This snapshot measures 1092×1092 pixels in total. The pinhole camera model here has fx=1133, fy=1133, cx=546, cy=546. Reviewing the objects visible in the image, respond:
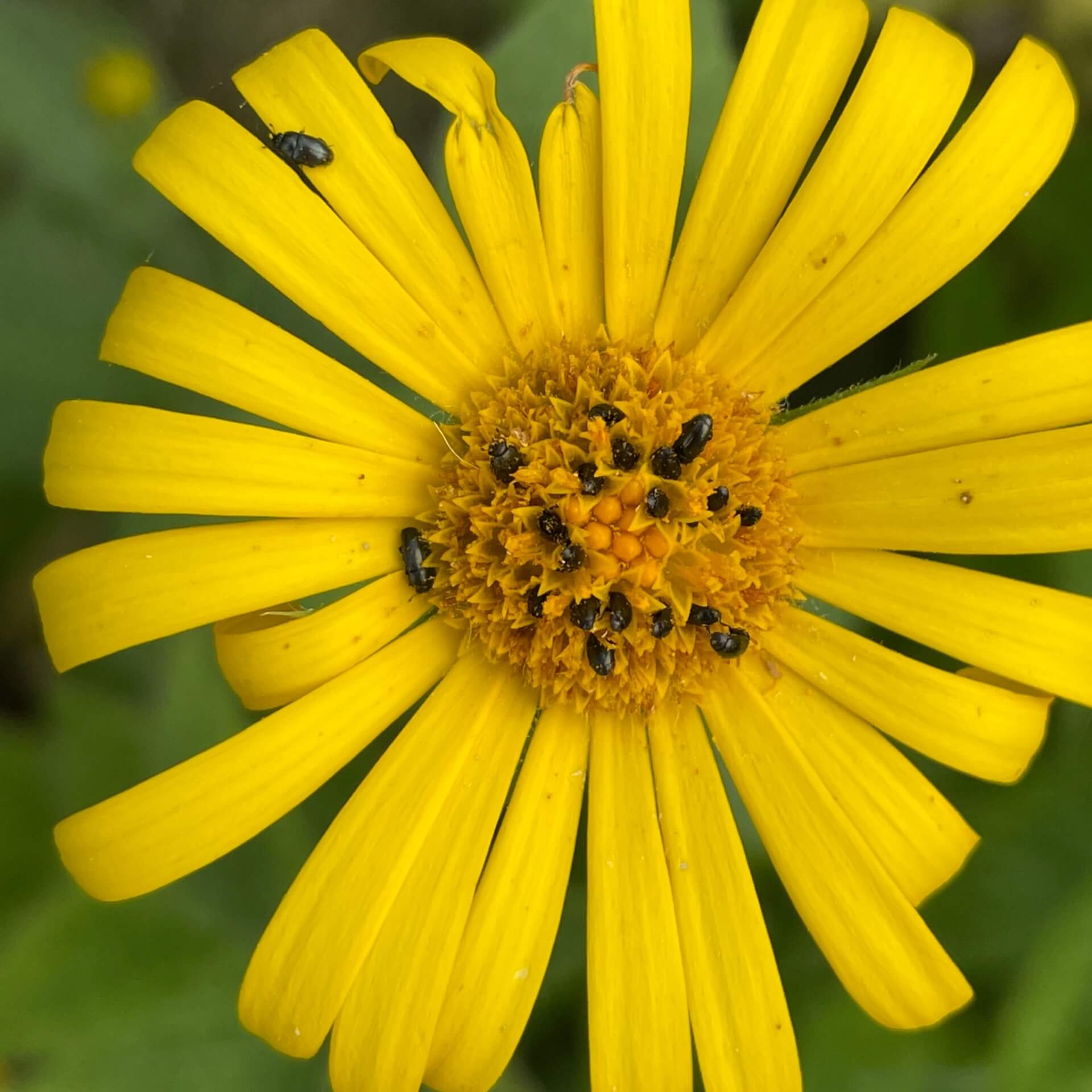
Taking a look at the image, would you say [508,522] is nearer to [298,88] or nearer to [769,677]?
[769,677]

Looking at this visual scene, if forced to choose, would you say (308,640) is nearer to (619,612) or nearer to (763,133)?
(619,612)

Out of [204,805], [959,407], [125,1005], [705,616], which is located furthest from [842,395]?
[125,1005]

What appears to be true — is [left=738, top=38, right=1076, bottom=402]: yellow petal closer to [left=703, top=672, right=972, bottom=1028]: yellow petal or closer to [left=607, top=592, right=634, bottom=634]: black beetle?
[left=607, top=592, right=634, bottom=634]: black beetle

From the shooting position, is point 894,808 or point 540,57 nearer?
point 894,808

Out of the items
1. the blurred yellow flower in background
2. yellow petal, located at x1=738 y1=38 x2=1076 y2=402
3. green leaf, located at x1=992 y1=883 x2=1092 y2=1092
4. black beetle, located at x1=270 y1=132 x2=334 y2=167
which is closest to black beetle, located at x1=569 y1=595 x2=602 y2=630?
yellow petal, located at x1=738 y1=38 x2=1076 y2=402

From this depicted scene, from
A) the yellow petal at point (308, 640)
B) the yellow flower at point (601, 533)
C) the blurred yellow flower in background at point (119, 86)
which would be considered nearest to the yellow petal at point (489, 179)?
the yellow flower at point (601, 533)

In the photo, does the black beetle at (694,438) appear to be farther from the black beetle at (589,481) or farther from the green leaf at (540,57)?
the green leaf at (540,57)

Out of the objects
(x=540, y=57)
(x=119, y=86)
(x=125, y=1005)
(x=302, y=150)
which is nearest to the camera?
(x=302, y=150)

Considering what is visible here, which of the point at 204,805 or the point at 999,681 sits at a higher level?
the point at 999,681
